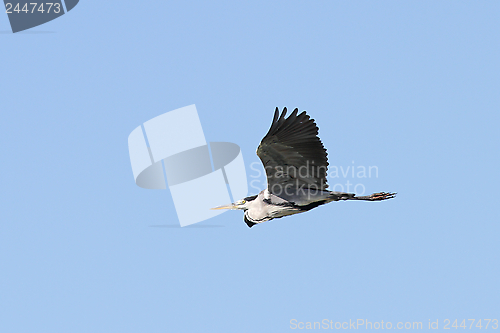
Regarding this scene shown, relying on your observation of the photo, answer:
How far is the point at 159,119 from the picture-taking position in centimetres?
1304

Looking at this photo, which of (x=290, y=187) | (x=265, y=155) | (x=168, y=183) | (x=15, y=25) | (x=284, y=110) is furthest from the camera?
(x=168, y=183)

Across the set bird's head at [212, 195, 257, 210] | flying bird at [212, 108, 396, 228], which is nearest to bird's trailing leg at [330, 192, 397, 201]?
flying bird at [212, 108, 396, 228]

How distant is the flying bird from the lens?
885 centimetres

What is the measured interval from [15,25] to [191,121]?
458cm

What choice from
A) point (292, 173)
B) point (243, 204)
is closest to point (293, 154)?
point (292, 173)

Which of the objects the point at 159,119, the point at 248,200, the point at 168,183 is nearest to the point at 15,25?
the point at 159,119

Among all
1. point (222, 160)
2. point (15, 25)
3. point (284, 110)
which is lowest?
point (222, 160)

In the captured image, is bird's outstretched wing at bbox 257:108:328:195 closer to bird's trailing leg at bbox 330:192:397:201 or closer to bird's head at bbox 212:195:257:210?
bird's trailing leg at bbox 330:192:397:201

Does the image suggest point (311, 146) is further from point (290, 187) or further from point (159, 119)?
point (159, 119)

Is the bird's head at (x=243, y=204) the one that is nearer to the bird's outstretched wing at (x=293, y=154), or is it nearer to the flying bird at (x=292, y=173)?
the flying bird at (x=292, y=173)

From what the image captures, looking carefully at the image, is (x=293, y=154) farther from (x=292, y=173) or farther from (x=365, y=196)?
(x=365, y=196)

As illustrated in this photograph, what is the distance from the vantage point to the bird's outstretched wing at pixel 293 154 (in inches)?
346

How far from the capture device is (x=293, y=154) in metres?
9.23

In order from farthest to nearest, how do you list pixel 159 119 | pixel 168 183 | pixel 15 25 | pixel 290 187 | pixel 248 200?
pixel 168 183 < pixel 159 119 < pixel 15 25 < pixel 248 200 < pixel 290 187
